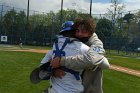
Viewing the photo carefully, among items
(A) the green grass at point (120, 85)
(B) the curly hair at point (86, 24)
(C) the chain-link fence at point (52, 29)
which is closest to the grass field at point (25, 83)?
(A) the green grass at point (120, 85)

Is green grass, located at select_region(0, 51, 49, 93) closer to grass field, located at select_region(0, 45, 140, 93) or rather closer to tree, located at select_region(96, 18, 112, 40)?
grass field, located at select_region(0, 45, 140, 93)

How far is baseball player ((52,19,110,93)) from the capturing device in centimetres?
347

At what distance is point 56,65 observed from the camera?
355cm

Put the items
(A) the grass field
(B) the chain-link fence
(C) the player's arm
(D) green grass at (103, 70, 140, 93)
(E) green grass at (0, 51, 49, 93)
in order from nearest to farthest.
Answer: (C) the player's arm → (E) green grass at (0, 51, 49, 93) → (A) the grass field → (D) green grass at (103, 70, 140, 93) → (B) the chain-link fence

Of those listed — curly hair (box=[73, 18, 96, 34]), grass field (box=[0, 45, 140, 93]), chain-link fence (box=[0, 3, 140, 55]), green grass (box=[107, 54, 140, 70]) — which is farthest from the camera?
chain-link fence (box=[0, 3, 140, 55])

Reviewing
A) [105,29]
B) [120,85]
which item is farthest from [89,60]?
[105,29]

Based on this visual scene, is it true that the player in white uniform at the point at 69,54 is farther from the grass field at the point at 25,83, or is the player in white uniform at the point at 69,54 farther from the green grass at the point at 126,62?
the green grass at the point at 126,62

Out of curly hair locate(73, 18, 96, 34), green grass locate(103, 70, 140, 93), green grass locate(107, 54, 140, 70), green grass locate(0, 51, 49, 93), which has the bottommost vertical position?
green grass locate(107, 54, 140, 70)

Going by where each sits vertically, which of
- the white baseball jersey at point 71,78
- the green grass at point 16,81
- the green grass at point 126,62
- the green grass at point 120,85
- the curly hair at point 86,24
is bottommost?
the green grass at point 126,62

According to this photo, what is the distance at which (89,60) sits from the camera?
3.47 meters

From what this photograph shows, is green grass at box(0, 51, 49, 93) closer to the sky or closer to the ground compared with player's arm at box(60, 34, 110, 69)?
closer to the ground

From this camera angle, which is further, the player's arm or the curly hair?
the curly hair

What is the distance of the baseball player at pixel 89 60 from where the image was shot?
3.47 metres

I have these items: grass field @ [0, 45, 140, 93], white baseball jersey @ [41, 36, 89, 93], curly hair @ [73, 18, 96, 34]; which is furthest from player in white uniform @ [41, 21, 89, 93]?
grass field @ [0, 45, 140, 93]
